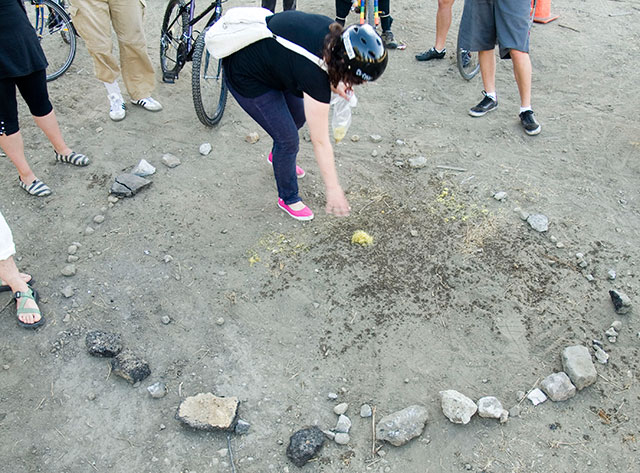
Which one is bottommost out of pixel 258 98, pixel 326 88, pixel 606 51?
pixel 606 51

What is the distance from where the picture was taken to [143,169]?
4.45 metres

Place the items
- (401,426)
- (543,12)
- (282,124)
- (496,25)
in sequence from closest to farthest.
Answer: (401,426), (282,124), (496,25), (543,12)

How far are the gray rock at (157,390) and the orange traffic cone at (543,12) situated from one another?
21.0 ft

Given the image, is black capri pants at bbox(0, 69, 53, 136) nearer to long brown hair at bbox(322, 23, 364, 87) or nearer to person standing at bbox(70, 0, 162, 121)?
person standing at bbox(70, 0, 162, 121)

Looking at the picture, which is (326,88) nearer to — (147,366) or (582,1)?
(147,366)

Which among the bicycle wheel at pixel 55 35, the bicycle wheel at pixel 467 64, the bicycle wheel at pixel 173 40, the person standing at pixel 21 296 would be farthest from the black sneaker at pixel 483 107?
the bicycle wheel at pixel 55 35

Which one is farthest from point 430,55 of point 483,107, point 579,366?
point 579,366

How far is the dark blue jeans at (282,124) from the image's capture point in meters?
3.40

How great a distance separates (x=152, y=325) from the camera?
11.0 feet

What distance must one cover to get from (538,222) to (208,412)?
2708 millimetres

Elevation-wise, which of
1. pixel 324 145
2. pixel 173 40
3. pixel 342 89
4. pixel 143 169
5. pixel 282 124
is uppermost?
pixel 342 89

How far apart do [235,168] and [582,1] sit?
5.87 meters

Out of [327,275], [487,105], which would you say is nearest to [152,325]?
[327,275]

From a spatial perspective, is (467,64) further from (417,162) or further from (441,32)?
(417,162)
